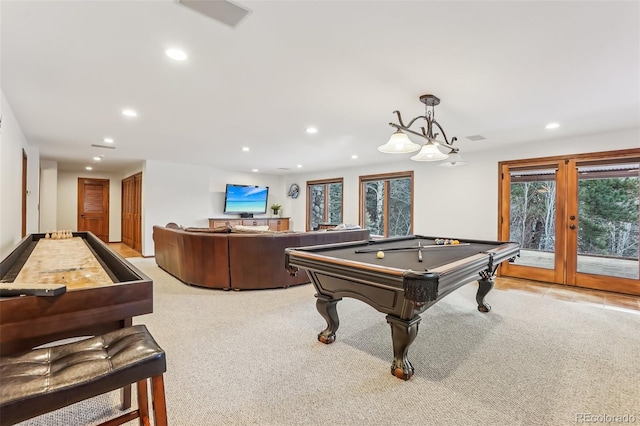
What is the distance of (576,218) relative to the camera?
4.54 meters

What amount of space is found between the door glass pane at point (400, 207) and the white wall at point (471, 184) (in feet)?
1.15

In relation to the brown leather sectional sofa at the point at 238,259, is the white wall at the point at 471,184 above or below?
above

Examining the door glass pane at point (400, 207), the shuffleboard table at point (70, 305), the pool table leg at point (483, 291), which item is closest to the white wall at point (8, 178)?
the shuffleboard table at point (70, 305)

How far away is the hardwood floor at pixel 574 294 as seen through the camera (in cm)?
372

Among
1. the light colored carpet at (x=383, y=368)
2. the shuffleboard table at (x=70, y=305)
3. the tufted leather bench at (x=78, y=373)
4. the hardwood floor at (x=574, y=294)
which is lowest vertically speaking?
the light colored carpet at (x=383, y=368)

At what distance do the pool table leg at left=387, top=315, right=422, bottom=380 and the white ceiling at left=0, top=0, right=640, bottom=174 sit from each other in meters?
1.89

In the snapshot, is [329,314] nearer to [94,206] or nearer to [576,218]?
[576,218]

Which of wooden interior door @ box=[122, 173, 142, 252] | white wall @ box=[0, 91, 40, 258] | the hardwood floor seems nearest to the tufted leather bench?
white wall @ box=[0, 91, 40, 258]

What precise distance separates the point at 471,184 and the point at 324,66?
14.3 feet

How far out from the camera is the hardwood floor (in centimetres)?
372

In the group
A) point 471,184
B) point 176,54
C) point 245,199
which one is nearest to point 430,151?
point 176,54

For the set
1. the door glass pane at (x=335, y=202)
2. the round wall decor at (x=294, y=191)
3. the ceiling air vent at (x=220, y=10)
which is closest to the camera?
the ceiling air vent at (x=220, y=10)

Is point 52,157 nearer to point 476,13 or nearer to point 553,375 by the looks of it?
point 476,13

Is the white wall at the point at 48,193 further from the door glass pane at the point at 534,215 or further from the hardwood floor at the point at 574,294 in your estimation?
the door glass pane at the point at 534,215
